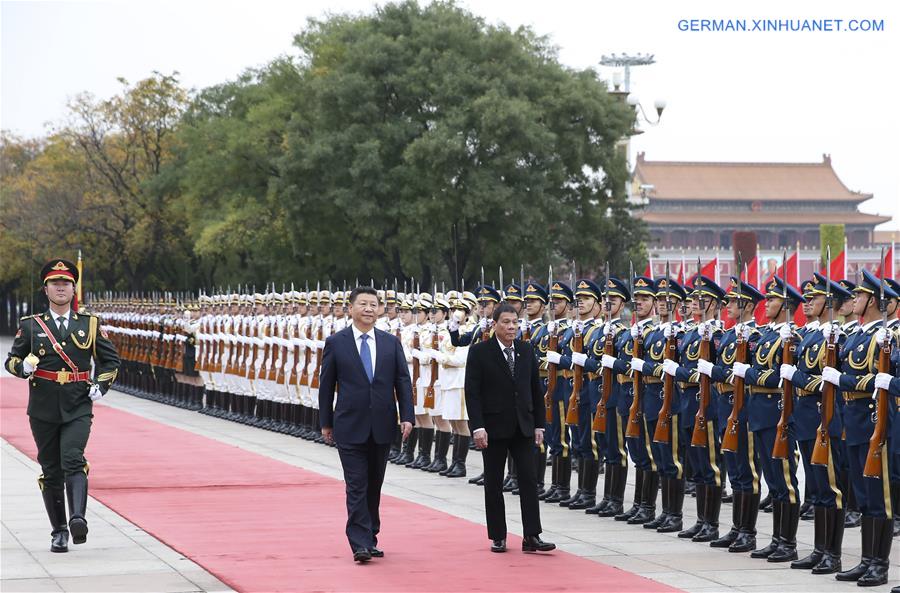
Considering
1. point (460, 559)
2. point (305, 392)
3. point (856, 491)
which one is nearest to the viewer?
point (856, 491)

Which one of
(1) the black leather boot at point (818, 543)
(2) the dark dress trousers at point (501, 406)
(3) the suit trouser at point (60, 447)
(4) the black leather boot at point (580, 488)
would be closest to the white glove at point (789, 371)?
(1) the black leather boot at point (818, 543)

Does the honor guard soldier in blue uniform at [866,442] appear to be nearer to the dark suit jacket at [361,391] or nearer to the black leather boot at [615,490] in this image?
the dark suit jacket at [361,391]

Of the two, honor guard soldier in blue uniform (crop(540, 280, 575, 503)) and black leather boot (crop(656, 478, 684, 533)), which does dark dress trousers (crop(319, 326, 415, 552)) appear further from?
honor guard soldier in blue uniform (crop(540, 280, 575, 503))

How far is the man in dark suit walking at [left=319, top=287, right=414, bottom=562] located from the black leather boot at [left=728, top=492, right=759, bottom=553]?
218 cm

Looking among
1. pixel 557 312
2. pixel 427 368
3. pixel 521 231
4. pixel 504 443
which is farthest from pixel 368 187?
pixel 504 443

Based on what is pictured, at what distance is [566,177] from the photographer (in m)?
35.2

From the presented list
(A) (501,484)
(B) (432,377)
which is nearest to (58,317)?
(A) (501,484)

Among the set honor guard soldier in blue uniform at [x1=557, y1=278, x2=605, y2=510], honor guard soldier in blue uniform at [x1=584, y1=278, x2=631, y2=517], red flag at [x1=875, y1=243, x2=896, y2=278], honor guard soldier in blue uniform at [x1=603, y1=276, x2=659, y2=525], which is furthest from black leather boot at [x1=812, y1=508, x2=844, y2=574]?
honor guard soldier in blue uniform at [x1=557, y1=278, x2=605, y2=510]

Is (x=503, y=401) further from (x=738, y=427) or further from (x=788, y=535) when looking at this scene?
(x=788, y=535)

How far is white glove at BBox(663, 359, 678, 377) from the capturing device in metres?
9.98

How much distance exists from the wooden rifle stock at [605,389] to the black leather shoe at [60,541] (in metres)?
3.88

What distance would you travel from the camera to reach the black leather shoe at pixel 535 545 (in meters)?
9.16

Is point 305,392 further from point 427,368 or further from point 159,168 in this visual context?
point 159,168

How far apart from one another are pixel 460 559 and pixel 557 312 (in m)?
3.63
